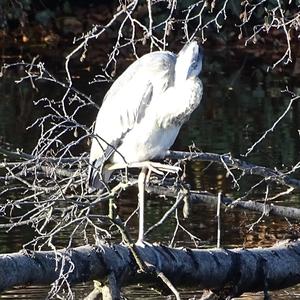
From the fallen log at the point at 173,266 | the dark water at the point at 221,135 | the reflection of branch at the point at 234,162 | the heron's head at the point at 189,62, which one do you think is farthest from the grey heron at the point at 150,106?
the dark water at the point at 221,135

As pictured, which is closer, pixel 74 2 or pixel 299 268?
pixel 299 268

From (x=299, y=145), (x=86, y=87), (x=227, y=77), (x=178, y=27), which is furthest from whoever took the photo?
(x=178, y=27)

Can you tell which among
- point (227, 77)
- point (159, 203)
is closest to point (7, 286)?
point (159, 203)

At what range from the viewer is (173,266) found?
4.93 meters

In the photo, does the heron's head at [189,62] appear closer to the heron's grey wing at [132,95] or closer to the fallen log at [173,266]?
the heron's grey wing at [132,95]

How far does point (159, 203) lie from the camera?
8.13 m

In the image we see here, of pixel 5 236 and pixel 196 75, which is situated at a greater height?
pixel 196 75

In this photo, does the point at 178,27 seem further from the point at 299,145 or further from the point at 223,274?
the point at 223,274

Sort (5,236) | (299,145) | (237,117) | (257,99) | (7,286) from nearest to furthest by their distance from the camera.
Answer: (7,286)
(5,236)
(299,145)
(237,117)
(257,99)

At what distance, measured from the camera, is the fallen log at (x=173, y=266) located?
4.48m

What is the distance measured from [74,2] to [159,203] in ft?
46.6

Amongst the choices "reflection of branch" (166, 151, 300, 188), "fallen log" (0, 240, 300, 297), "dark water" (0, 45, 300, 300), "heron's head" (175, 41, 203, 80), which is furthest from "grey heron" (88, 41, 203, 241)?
"dark water" (0, 45, 300, 300)

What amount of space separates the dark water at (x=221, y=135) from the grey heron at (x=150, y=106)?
2.66ft

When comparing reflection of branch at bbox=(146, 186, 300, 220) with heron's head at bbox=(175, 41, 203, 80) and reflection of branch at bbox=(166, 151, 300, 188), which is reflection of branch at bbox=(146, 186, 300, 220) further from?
heron's head at bbox=(175, 41, 203, 80)
